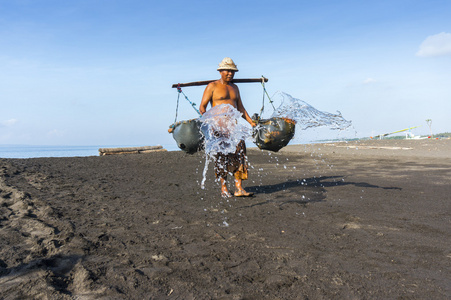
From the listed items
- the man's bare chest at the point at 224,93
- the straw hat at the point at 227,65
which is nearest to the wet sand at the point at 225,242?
the man's bare chest at the point at 224,93

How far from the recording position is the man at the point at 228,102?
5.78 m

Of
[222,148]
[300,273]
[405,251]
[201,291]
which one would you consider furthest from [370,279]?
[222,148]

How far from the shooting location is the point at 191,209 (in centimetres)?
520

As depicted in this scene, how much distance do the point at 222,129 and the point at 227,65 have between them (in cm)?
111

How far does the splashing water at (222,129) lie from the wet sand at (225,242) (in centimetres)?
93

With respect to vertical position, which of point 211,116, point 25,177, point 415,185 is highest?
point 211,116

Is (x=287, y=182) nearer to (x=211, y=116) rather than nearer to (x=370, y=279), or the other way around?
(x=211, y=116)

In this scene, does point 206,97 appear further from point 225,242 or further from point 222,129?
point 225,242

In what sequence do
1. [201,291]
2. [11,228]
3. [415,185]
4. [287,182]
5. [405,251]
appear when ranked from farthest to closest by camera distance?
[287,182], [415,185], [11,228], [405,251], [201,291]

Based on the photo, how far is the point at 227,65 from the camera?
5.74 m

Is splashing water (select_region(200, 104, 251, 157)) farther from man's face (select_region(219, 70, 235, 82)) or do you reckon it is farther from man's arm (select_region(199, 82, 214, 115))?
man's face (select_region(219, 70, 235, 82))

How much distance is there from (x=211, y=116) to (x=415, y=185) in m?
4.93

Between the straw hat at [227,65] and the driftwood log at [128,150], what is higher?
the straw hat at [227,65]

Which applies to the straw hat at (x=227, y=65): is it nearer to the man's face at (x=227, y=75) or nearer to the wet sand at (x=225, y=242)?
the man's face at (x=227, y=75)
